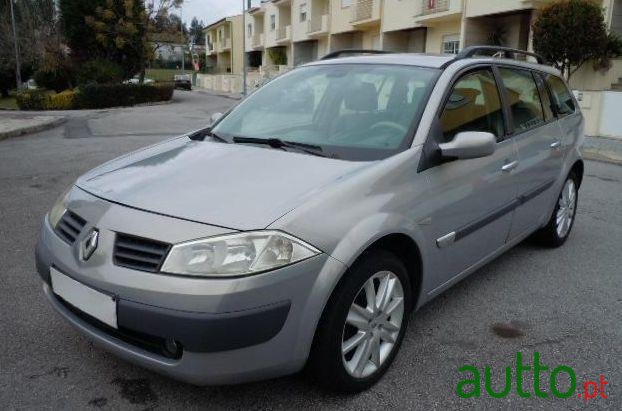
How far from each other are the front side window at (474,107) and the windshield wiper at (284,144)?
2.43ft

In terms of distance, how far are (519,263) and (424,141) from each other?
6.92 feet

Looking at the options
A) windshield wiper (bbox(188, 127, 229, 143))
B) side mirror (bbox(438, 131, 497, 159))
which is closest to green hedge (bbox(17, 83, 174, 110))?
windshield wiper (bbox(188, 127, 229, 143))

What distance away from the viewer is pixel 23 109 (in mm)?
25656

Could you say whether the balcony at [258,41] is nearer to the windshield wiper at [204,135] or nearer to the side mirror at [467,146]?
the windshield wiper at [204,135]

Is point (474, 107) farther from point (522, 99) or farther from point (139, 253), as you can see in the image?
point (139, 253)

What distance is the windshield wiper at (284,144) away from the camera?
2.94 meters

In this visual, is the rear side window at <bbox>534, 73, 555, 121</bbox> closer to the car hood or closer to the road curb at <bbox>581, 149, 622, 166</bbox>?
the car hood

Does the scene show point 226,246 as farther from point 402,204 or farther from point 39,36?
point 39,36

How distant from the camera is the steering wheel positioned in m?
2.98

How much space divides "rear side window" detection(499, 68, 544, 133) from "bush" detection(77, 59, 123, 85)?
28049 mm

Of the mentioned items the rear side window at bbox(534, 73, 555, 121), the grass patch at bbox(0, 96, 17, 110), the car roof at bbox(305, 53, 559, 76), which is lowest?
the grass patch at bbox(0, 96, 17, 110)

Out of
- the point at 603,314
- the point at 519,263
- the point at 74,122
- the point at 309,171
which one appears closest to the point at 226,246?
the point at 309,171

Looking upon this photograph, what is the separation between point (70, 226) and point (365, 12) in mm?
29397

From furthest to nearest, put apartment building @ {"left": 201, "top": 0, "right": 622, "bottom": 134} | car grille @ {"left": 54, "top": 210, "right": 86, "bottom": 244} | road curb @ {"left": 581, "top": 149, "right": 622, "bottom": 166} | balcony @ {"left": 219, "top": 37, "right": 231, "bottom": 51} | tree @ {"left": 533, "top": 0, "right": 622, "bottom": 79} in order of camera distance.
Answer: balcony @ {"left": 219, "top": 37, "right": 231, "bottom": 51}, apartment building @ {"left": 201, "top": 0, "right": 622, "bottom": 134}, tree @ {"left": 533, "top": 0, "right": 622, "bottom": 79}, road curb @ {"left": 581, "top": 149, "right": 622, "bottom": 166}, car grille @ {"left": 54, "top": 210, "right": 86, "bottom": 244}
